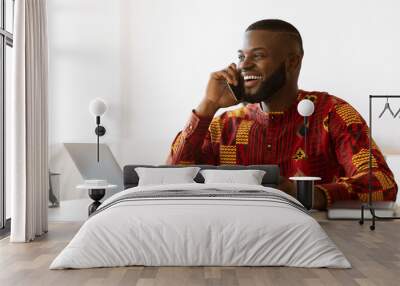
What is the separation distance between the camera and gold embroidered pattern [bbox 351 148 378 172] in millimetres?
7188

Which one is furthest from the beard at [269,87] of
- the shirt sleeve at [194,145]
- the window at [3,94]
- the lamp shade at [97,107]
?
the window at [3,94]

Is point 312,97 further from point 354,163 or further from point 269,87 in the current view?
point 354,163

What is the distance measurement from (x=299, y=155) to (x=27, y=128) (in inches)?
127

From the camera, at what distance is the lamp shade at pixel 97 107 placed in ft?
23.8

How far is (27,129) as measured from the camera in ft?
19.4

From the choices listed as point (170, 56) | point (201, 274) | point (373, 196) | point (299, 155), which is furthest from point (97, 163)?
point (201, 274)

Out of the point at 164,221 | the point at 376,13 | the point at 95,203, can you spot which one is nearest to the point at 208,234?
the point at 164,221

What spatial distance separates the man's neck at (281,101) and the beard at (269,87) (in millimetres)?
51

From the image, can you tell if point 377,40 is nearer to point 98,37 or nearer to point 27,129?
point 98,37

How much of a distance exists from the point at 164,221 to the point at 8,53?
3.51 meters

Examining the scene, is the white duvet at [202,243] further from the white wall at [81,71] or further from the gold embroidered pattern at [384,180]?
Answer: the white wall at [81,71]

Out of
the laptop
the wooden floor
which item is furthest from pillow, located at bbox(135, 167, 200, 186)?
the wooden floor

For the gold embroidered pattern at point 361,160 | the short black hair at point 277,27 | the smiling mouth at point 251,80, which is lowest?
the gold embroidered pattern at point 361,160

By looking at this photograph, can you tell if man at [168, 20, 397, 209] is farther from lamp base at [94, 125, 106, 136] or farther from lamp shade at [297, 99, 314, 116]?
lamp base at [94, 125, 106, 136]
